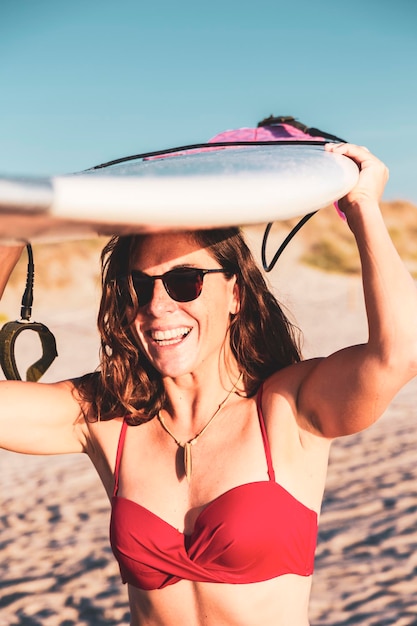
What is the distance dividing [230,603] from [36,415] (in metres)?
0.83

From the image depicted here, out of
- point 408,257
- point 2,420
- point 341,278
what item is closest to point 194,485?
point 2,420

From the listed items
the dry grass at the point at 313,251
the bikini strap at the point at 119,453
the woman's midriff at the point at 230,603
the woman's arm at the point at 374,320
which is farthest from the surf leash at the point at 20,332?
the dry grass at the point at 313,251

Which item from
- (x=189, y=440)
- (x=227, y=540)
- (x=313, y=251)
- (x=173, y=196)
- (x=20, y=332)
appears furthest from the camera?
(x=313, y=251)

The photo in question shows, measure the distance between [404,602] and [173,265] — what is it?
3.83m

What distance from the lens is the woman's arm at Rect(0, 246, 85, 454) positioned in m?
2.48

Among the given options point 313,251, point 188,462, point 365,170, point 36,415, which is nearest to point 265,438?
point 188,462

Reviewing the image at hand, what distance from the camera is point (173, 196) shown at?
1.55 meters

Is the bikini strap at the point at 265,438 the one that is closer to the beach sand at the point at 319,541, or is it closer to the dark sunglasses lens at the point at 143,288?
the dark sunglasses lens at the point at 143,288

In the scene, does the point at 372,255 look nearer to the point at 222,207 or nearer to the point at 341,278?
the point at 222,207

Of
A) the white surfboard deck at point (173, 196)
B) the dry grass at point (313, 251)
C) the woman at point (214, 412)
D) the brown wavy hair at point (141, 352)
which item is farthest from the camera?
the dry grass at point (313, 251)

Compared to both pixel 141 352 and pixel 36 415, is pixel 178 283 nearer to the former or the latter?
pixel 141 352

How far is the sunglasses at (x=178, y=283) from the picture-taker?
233 centimetres

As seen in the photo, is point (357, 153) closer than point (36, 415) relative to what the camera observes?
Yes

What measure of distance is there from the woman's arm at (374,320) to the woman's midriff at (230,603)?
0.57 metres
